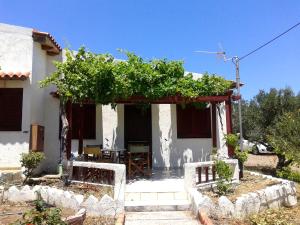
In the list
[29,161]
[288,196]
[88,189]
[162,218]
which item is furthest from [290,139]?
[29,161]

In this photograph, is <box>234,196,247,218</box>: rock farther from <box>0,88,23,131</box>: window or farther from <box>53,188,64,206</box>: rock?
<box>0,88,23,131</box>: window

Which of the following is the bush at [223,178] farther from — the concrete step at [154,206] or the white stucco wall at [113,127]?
the white stucco wall at [113,127]

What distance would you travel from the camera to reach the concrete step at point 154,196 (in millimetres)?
8257

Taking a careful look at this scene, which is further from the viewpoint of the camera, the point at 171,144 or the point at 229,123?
Answer: the point at 171,144

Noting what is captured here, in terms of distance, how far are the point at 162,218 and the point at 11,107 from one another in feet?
23.0

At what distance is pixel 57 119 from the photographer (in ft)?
42.5

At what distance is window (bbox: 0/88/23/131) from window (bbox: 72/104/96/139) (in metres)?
2.58

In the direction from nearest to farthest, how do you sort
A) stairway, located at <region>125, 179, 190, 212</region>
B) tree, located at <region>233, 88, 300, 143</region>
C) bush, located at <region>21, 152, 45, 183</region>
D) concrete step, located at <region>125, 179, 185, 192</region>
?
stairway, located at <region>125, 179, 190, 212</region>
concrete step, located at <region>125, 179, 185, 192</region>
bush, located at <region>21, 152, 45, 183</region>
tree, located at <region>233, 88, 300, 143</region>

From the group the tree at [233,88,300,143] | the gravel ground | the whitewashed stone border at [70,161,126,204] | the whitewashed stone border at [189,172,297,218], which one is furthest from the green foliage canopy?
the gravel ground

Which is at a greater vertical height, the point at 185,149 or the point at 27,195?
the point at 185,149

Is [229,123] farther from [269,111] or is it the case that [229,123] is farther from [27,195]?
[269,111]

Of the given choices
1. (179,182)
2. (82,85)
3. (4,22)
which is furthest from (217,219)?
(4,22)

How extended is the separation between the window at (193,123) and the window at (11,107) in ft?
21.1

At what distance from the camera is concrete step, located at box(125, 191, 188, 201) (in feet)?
27.1
